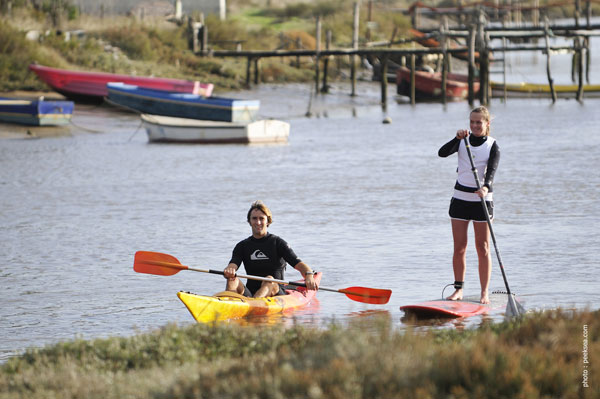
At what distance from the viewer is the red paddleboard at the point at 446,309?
905 cm

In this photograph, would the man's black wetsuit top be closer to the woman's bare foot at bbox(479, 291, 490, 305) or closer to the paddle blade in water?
the woman's bare foot at bbox(479, 291, 490, 305)

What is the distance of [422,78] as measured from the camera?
54.5m

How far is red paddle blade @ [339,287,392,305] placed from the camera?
987cm

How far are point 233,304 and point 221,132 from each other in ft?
75.8

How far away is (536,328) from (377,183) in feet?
49.1

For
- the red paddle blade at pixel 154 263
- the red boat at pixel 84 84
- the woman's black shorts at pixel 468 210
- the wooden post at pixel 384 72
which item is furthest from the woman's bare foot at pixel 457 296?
the wooden post at pixel 384 72

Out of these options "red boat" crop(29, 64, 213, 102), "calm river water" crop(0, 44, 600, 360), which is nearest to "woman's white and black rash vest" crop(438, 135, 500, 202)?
"calm river water" crop(0, 44, 600, 360)

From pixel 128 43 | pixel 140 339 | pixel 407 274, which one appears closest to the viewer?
pixel 140 339

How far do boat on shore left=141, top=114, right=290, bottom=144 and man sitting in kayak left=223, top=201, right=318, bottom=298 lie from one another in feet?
73.8

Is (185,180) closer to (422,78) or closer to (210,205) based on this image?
(210,205)

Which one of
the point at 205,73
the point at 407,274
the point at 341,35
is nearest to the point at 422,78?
the point at 205,73

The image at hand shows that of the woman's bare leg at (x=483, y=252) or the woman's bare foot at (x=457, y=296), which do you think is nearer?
the woman's bare leg at (x=483, y=252)

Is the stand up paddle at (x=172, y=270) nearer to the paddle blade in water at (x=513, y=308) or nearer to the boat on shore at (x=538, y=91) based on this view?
the paddle blade in water at (x=513, y=308)

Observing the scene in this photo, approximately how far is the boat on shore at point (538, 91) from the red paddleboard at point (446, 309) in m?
42.5
